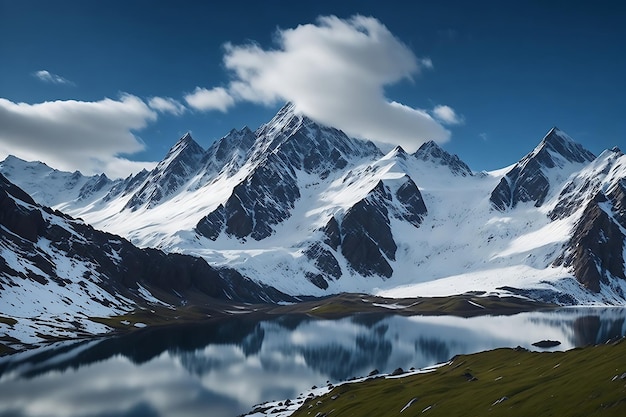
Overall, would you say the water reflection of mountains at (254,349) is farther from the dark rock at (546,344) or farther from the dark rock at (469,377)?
the dark rock at (469,377)

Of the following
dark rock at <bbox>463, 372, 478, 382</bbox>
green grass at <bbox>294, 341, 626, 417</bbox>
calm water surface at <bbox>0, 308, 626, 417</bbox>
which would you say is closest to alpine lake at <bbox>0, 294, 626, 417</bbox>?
calm water surface at <bbox>0, 308, 626, 417</bbox>

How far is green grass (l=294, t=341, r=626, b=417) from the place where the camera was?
1689 inches

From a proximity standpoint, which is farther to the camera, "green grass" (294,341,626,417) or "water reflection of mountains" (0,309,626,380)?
"water reflection of mountains" (0,309,626,380)

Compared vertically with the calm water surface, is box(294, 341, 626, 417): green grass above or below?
above

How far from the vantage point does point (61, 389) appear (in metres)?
99.9

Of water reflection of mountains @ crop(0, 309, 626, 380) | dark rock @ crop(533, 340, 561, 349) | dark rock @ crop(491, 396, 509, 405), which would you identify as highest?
dark rock @ crop(491, 396, 509, 405)

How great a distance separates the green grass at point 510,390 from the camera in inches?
1689

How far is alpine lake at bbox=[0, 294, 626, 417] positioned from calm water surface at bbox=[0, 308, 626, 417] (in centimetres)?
20

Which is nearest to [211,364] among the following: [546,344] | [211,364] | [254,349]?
[211,364]

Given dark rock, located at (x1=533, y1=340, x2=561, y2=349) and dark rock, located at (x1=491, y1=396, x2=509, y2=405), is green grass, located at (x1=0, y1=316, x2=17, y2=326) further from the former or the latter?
dark rock, located at (x1=491, y1=396, x2=509, y2=405)

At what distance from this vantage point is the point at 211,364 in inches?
5187

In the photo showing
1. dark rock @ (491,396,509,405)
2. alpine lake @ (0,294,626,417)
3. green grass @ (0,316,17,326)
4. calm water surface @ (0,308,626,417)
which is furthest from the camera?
green grass @ (0,316,17,326)

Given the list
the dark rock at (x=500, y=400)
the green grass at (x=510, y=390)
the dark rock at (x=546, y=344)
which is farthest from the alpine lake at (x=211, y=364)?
the dark rock at (x=500, y=400)

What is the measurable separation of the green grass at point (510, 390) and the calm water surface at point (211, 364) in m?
22.9
